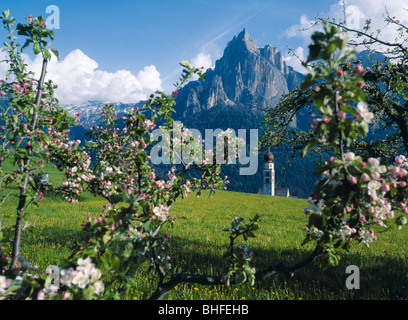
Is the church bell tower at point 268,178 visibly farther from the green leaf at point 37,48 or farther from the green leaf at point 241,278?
the green leaf at point 37,48

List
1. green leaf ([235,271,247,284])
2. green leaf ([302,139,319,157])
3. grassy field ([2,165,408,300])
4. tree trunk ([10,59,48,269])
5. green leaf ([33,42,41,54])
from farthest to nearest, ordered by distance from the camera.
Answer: grassy field ([2,165,408,300]), tree trunk ([10,59,48,269]), green leaf ([33,42,41,54]), green leaf ([235,271,247,284]), green leaf ([302,139,319,157])

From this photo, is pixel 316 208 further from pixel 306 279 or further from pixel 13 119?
pixel 306 279

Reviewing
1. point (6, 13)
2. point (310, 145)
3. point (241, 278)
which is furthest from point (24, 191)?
point (310, 145)

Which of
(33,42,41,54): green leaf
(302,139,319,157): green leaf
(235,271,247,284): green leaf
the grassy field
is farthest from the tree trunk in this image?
(302,139,319,157): green leaf

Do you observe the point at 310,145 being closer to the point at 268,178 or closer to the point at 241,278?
the point at 241,278

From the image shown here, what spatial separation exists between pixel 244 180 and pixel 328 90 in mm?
151225

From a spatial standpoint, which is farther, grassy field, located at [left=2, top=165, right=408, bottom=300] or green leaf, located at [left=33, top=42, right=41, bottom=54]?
grassy field, located at [left=2, top=165, right=408, bottom=300]

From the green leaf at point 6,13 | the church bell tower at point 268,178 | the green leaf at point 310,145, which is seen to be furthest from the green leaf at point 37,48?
the church bell tower at point 268,178

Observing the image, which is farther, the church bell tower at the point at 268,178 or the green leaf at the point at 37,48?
Answer: the church bell tower at the point at 268,178

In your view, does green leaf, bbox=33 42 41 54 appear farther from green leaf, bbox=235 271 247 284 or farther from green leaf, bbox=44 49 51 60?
green leaf, bbox=235 271 247 284

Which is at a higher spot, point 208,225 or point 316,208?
point 316,208

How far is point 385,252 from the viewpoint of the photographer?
8383mm
